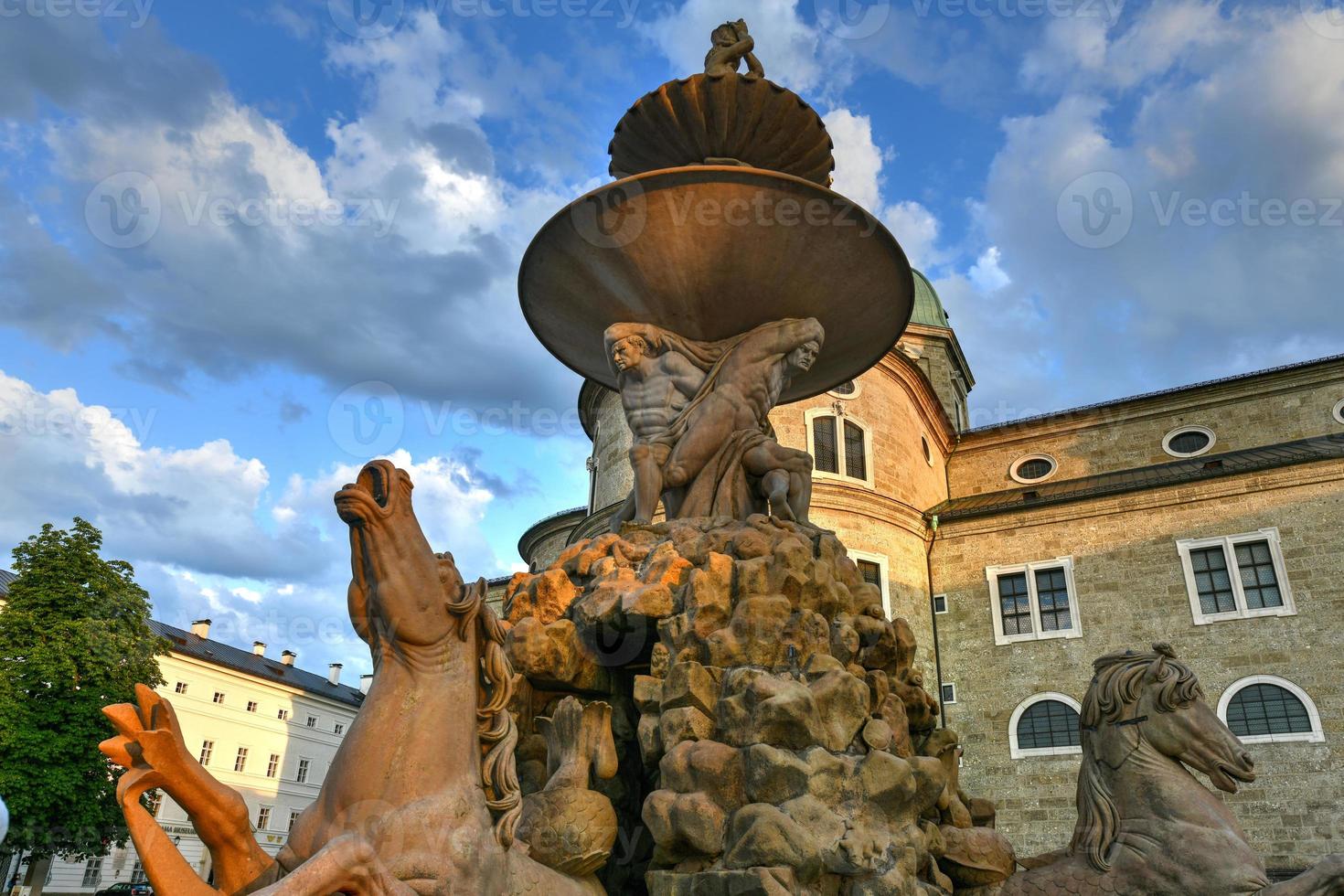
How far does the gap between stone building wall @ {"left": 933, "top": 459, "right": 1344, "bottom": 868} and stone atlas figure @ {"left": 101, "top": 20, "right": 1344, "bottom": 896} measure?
18483 mm

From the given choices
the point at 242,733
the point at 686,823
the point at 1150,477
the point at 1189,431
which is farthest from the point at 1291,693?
the point at 242,733

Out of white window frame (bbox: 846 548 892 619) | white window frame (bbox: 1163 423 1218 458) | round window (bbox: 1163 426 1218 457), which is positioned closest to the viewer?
white window frame (bbox: 846 548 892 619)

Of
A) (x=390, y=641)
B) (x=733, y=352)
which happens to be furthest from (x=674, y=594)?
(x=733, y=352)

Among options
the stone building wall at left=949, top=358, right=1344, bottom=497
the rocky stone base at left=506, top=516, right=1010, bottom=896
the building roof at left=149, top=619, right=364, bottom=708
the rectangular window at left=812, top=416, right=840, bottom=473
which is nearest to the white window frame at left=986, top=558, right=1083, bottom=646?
A: the rectangular window at left=812, top=416, right=840, bottom=473

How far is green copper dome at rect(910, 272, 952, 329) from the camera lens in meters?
38.5

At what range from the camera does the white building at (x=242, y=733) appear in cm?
3488

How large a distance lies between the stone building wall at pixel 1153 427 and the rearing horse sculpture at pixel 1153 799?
2788 cm

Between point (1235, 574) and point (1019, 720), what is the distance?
639 cm

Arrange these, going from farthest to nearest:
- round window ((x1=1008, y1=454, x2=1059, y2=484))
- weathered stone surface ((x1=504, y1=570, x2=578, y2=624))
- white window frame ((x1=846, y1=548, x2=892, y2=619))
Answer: round window ((x1=1008, y1=454, x2=1059, y2=484)), white window frame ((x1=846, y1=548, x2=892, y2=619)), weathered stone surface ((x1=504, y1=570, x2=578, y2=624))

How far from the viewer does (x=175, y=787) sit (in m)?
2.96

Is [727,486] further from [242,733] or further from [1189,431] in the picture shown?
[242,733]

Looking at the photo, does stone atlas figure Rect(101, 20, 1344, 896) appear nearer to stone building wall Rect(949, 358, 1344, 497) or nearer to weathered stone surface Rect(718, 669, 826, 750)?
weathered stone surface Rect(718, 669, 826, 750)

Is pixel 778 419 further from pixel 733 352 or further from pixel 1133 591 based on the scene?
pixel 733 352

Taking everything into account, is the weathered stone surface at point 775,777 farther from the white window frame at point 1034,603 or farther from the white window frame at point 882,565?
the white window frame at point 1034,603
